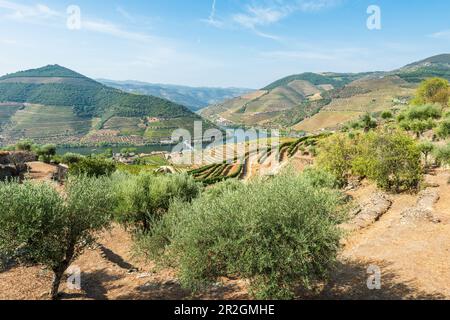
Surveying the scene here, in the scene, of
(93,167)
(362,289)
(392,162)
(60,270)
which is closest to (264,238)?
(362,289)

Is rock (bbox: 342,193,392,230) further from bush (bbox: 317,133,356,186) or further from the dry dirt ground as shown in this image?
bush (bbox: 317,133,356,186)

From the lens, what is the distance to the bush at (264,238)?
445 inches

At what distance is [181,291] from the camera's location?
15773 mm

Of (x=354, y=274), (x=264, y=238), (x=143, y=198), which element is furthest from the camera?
(x=143, y=198)

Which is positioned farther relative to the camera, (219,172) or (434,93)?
(219,172)

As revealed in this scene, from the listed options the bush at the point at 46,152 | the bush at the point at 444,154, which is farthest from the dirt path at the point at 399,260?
the bush at the point at 46,152

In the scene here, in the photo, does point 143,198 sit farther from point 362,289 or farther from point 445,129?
point 445,129

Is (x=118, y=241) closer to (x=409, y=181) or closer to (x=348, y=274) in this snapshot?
(x=348, y=274)

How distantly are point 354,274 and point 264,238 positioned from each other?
6.92 meters

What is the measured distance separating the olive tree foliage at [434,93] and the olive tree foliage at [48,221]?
88411 millimetres

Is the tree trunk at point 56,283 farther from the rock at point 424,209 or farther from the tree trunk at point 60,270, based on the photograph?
the rock at point 424,209

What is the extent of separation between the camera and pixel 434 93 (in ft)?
279

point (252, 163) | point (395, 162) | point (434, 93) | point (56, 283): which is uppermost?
point (434, 93)

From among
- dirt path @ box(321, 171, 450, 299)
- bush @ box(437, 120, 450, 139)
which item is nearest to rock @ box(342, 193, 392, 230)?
dirt path @ box(321, 171, 450, 299)
